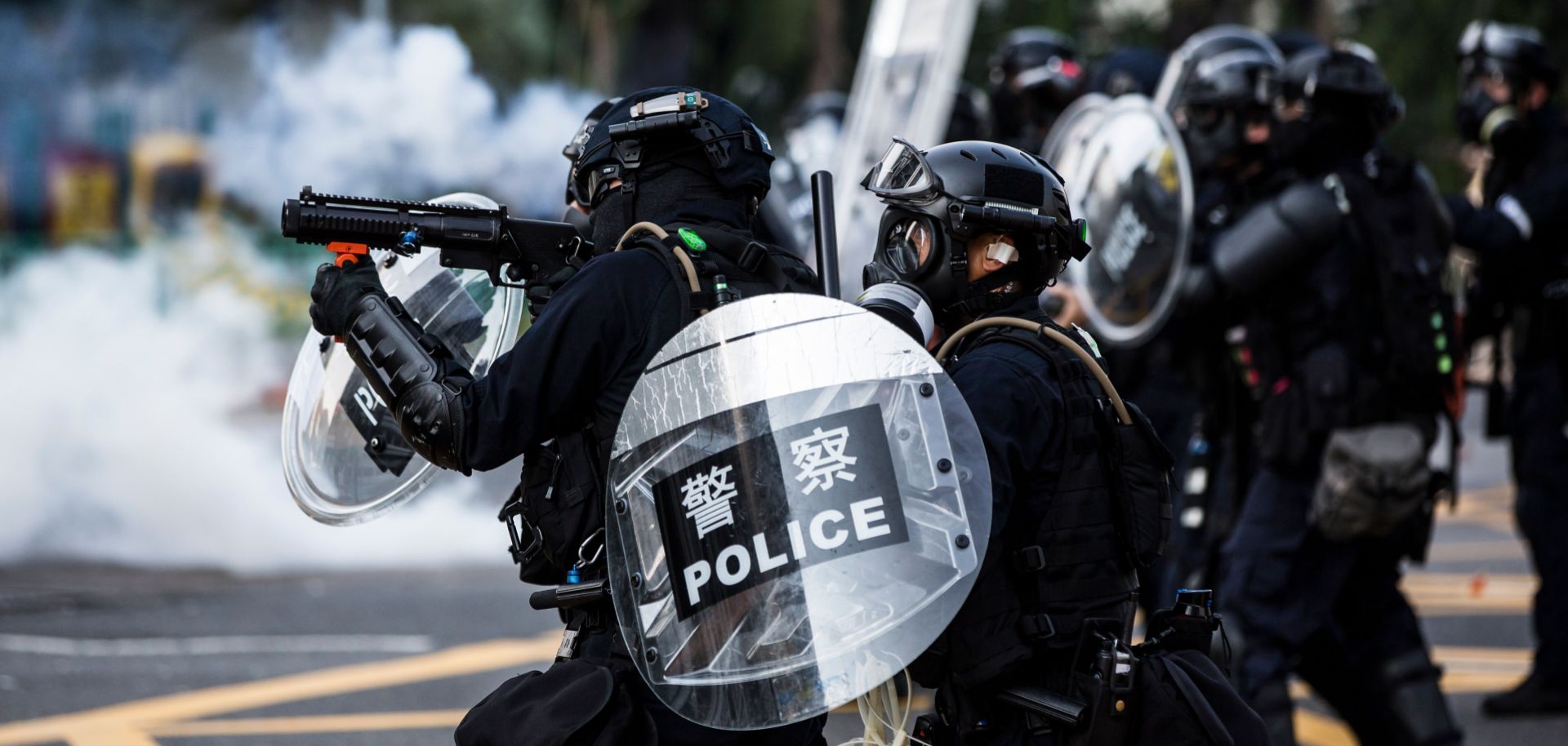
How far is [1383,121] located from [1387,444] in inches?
40.9

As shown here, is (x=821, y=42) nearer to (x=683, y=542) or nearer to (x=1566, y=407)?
(x=1566, y=407)

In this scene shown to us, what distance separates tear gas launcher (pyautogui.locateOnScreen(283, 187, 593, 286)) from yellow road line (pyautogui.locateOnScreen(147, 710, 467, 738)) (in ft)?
9.31

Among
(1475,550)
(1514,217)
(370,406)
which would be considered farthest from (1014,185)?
(1475,550)

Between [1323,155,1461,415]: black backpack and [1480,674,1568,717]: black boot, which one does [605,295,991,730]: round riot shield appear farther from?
[1480,674,1568,717]: black boot

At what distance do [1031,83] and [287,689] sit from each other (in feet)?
13.0

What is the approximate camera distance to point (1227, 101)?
588 centimetres

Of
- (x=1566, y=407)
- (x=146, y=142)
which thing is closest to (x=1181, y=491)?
(x=1566, y=407)

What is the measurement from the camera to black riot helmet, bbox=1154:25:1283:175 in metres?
5.77

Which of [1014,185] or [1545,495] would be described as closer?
[1014,185]

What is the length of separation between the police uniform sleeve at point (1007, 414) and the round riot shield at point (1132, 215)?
2.56 m

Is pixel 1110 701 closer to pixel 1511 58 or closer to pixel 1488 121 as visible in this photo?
pixel 1488 121

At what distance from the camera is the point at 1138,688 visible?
3.04 metres

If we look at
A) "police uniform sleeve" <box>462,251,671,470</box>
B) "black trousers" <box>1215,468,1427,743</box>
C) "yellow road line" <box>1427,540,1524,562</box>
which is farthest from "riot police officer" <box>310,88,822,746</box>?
"yellow road line" <box>1427,540,1524,562</box>

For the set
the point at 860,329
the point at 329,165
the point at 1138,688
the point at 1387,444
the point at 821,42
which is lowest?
the point at 1138,688
